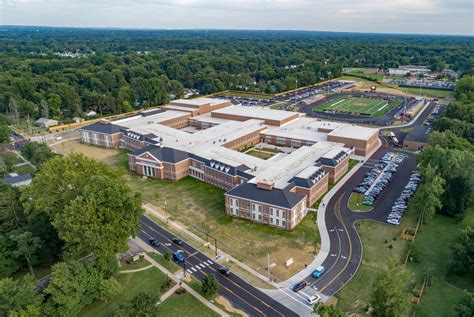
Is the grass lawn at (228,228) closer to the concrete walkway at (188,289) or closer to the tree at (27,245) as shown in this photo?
the concrete walkway at (188,289)

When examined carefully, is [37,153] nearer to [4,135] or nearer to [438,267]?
[4,135]

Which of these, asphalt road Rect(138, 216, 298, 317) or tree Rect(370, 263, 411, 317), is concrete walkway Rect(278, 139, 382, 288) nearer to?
asphalt road Rect(138, 216, 298, 317)

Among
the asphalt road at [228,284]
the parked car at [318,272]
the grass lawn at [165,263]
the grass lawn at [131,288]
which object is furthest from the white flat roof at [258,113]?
the grass lawn at [131,288]

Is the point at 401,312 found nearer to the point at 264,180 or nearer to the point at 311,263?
the point at 311,263

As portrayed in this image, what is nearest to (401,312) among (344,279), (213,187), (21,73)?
(344,279)

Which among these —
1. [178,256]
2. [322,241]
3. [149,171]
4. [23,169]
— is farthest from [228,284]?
[23,169]

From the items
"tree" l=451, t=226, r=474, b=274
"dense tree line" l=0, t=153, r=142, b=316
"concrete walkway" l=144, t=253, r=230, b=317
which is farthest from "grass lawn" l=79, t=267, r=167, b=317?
"tree" l=451, t=226, r=474, b=274
